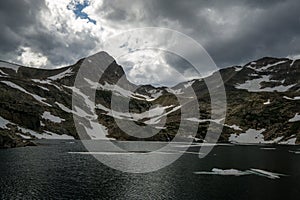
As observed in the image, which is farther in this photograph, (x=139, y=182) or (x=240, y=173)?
(x=240, y=173)

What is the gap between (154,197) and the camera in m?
49.5

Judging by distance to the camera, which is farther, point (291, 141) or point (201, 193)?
point (291, 141)

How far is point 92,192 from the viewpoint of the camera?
5169cm

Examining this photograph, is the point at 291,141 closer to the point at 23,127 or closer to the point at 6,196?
the point at 23,127

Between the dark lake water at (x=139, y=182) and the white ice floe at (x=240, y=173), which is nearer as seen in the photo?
the dark lake water at (x=139, y=182)

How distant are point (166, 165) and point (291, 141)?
135988 mm

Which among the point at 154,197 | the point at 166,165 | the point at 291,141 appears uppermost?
the point at 291,141

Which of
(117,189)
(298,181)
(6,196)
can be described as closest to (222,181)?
(298,181)

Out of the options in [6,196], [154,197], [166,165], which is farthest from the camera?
[166,165]

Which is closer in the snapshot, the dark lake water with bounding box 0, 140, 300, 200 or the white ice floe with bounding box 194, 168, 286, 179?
the dark lake water with bounding box 0, 140, 300, 200

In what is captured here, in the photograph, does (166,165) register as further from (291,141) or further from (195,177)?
(291,141)

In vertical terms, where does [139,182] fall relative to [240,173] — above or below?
below

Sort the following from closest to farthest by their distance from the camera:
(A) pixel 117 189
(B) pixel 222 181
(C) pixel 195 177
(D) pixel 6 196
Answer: (D) pixel 6 196 → (A) pixel 117 189 → (B) pixel 222 181 → (C) pixel 195 177

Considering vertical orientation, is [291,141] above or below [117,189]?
above
